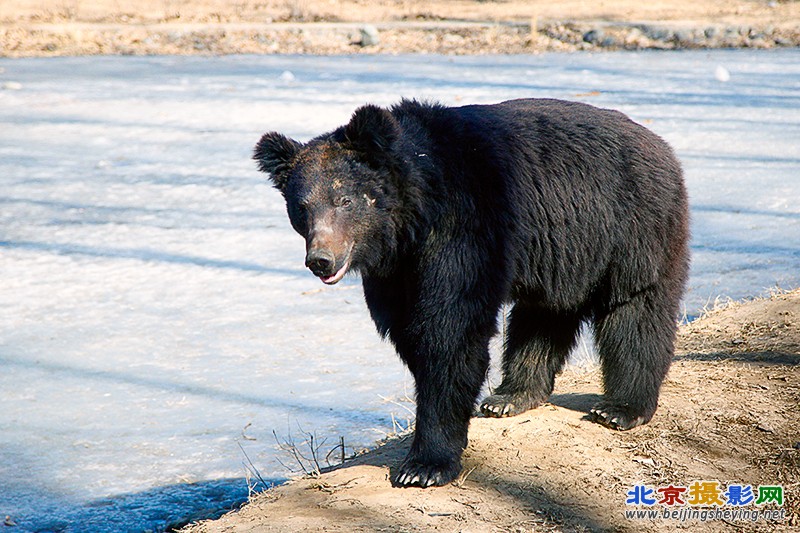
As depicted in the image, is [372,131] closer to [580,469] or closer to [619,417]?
[580,469]

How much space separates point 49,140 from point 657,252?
31.2 feet

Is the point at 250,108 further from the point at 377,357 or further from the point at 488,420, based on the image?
the point at 488,420

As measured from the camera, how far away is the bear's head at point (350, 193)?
371cm

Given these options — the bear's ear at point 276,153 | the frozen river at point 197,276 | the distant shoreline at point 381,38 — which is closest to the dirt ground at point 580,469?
the frozen river at point 197,276

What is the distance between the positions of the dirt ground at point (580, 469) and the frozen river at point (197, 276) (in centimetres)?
76

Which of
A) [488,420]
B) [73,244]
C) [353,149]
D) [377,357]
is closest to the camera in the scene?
[353,149]

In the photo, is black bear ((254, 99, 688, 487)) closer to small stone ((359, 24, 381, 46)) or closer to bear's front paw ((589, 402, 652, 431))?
bear's front paw ((589, 402, 652, 431))

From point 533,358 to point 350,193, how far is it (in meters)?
1.45

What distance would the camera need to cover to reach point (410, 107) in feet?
13.3

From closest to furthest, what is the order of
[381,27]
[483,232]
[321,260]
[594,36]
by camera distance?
[321,260]
[483,232]
[594,36]
[381,27]

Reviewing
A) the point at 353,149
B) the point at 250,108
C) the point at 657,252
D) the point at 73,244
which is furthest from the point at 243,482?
the point at 250,108

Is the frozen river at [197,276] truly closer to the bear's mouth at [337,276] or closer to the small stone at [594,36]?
the bear's mouth at [337,276]

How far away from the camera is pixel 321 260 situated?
3.64 meters

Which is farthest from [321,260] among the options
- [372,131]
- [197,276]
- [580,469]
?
[197,276]
